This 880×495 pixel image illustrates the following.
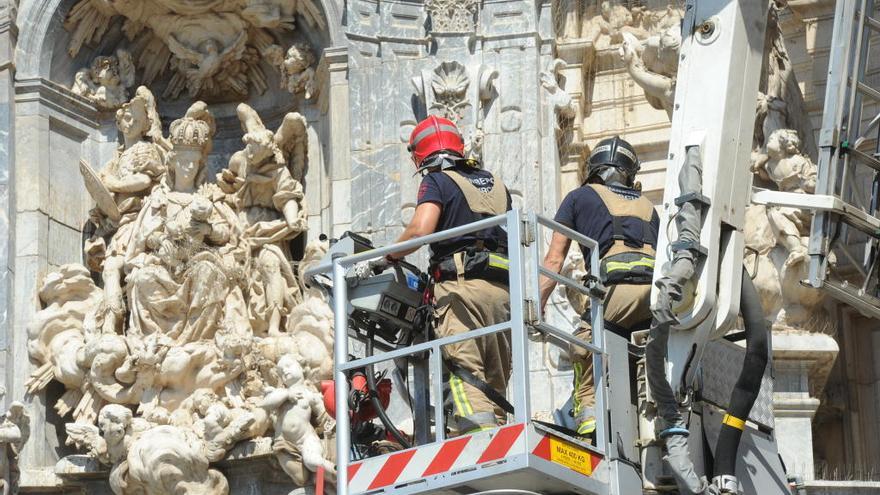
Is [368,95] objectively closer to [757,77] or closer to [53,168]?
[53,168]

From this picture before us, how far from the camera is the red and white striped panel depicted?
1220cm

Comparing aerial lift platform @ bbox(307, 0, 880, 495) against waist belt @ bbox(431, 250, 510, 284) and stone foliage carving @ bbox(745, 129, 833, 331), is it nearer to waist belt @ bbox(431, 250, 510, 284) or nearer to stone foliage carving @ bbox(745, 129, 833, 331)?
waist belt @ bbox(431, 250, 510, 284)

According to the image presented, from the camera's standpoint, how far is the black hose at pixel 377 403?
12.9m

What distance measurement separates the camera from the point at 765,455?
1334 cm

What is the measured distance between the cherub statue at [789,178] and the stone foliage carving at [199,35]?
3858 millimetres

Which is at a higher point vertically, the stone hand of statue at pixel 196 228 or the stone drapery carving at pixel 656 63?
the stone drapery carving at pixel 656 63

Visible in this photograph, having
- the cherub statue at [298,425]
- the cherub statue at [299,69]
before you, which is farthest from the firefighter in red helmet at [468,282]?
the cherub statue at [299,69]

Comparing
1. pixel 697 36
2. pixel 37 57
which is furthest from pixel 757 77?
pixel 37 57

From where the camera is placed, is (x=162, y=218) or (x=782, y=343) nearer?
(x=782, y=343)

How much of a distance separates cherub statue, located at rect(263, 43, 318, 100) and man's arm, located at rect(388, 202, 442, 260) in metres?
5.68

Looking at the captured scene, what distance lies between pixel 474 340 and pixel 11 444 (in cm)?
514

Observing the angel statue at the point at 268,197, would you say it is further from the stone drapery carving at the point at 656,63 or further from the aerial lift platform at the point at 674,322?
the aerial lift platform at the point at 674,322

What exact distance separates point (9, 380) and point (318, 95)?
317cm

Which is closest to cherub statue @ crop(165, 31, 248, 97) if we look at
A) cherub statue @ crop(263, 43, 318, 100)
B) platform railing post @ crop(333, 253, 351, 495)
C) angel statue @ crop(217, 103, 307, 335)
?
cherub statue @ crop(263, 43, 318, 100)
